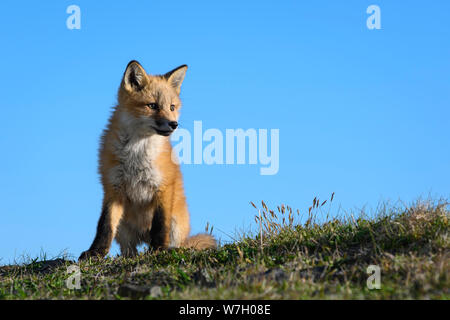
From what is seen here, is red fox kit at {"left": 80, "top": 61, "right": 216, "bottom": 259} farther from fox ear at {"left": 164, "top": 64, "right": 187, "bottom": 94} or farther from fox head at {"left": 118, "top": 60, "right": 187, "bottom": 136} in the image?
fox ear at {"left": 164, "top": 64, "right": 187, "bottom": 94}

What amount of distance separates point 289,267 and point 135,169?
2.94 metres

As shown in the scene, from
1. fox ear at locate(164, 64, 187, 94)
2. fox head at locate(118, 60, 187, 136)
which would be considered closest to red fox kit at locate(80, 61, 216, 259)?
fox head at locate(118, 60, 187, 136)

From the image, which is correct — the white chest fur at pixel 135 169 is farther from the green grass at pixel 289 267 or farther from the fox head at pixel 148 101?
the green grass at pixel 289 267

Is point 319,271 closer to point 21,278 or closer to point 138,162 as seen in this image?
point 138,162

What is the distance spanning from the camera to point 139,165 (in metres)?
6.95

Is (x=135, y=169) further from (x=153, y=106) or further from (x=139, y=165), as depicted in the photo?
(x=153, y=106)

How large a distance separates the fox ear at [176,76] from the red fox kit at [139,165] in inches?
Answer: 10.8

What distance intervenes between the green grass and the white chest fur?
93cm

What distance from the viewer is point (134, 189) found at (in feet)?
22.8

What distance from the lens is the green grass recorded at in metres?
4.29

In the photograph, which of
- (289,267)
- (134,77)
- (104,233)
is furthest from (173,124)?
(289,267)

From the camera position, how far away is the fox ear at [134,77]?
23.0ft
